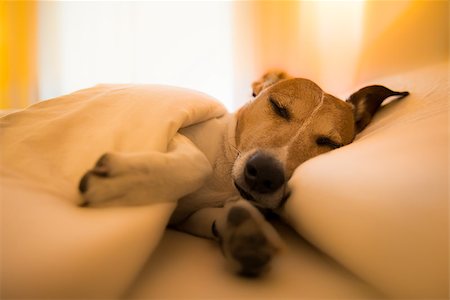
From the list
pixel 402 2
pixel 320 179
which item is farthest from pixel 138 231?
pixel 402 2

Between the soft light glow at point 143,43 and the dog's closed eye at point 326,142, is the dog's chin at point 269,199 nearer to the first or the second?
the dog's closed eye at point 326,142

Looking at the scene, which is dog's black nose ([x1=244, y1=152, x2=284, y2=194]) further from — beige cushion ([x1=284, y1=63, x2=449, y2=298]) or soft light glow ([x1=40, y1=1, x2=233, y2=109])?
soft light glow ([x1=40, y1=1, x2=233, y2=109])

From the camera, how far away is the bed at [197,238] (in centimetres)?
59

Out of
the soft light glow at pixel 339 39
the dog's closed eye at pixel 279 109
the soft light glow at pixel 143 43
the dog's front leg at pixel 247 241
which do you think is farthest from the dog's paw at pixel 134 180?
the soft light glow at pixel 143 43

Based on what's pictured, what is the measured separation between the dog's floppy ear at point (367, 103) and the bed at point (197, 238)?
39cm

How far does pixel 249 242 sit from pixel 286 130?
0.62m

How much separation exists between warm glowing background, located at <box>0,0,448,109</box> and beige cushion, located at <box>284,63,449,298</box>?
233 cm

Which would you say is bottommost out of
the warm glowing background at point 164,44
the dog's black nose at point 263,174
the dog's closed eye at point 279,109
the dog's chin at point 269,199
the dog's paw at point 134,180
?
the dog's chin at point 269,199

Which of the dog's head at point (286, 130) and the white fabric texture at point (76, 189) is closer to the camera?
the white fabric texture at point (76, 189)

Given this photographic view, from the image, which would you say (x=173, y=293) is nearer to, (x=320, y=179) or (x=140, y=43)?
(x=320, y=179)

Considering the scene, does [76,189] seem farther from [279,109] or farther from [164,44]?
[164,44]

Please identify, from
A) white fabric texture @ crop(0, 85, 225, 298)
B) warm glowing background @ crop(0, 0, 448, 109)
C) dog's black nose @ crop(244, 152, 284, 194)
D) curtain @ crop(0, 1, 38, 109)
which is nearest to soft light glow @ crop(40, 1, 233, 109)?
warm glowing background @ crop(0, 0, 448, 109)

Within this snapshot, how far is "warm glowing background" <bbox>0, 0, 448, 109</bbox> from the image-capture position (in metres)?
3.23

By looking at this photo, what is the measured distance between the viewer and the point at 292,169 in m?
1.10
